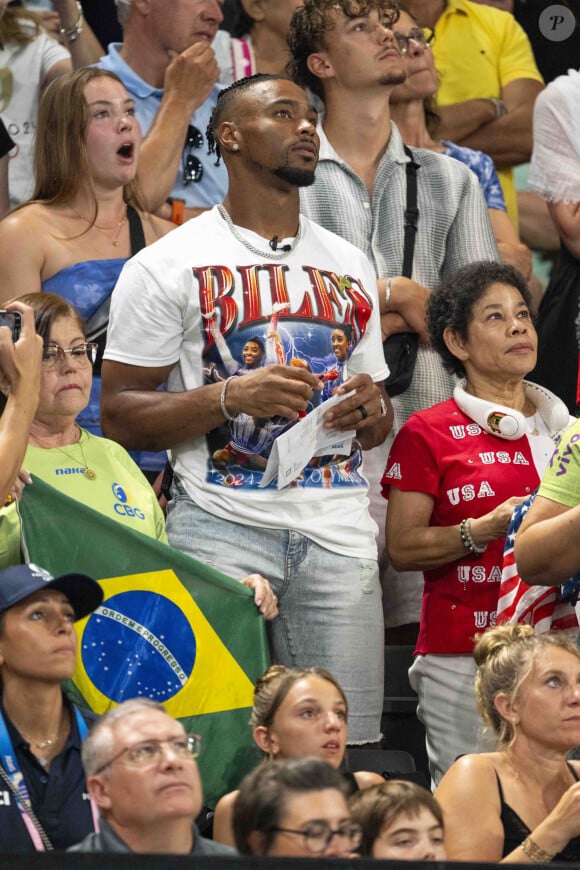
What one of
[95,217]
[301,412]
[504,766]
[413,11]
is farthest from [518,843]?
[413,11]

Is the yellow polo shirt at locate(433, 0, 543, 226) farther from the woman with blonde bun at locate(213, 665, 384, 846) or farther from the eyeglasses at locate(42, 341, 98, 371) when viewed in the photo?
the woman with blonde bun at locate(213, 665, 384, 846)

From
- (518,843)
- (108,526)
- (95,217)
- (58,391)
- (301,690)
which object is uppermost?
(95,217)

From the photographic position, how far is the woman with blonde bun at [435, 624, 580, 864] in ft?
10.4

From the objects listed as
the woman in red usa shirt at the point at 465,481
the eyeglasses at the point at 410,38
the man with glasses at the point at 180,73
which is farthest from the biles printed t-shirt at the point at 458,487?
the eyeglasses at the point at 410,38

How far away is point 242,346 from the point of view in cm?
394

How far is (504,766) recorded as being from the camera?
3.32 metres

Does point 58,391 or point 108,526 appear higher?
point 58,391

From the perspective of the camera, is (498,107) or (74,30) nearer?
(74,30)

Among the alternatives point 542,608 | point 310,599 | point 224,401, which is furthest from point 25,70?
point 542,608

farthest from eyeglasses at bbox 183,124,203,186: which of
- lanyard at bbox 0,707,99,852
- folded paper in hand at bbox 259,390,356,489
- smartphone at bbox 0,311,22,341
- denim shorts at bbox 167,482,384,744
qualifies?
lanyard at bbox 0,707,99,852

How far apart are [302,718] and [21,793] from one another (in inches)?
24.1

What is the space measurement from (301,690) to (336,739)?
0.13 metres

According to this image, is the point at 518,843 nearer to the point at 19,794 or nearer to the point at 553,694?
the point at 553,694

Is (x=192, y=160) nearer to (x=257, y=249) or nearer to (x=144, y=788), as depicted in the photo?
(x=257, y=249)
